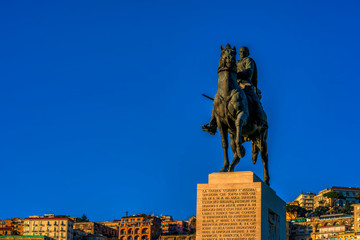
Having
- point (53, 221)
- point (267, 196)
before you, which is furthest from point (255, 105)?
point (53, 221)

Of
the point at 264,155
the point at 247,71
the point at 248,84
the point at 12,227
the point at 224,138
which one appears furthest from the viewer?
the point at 12,227

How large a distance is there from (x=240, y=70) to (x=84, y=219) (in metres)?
163

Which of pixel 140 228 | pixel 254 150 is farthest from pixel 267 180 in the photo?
pixel 140 228

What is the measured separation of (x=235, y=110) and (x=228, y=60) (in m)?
1.54

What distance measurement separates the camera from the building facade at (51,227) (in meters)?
143

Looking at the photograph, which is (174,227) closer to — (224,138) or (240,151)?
(224,138)

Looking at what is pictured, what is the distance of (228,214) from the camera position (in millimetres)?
21359

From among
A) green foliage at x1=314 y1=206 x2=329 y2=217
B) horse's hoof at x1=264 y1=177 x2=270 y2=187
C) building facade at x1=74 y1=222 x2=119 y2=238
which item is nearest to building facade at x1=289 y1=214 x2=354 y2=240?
green foliage at x1=314 y1=206 x2=329 y2=217

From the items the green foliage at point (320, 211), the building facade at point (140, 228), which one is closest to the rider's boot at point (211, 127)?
the building facade at point (140, 228)

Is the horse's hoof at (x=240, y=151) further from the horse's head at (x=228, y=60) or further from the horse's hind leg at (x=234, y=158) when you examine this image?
the horse's head at (x=228, y=60)

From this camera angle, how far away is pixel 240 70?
24641 millimetres

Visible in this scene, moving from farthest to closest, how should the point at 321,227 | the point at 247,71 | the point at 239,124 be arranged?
the point at 321,227, the point at 247,71, the point at 239,124

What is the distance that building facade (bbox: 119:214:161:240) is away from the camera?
15712 centimetres

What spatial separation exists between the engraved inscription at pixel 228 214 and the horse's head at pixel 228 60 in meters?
3.72
